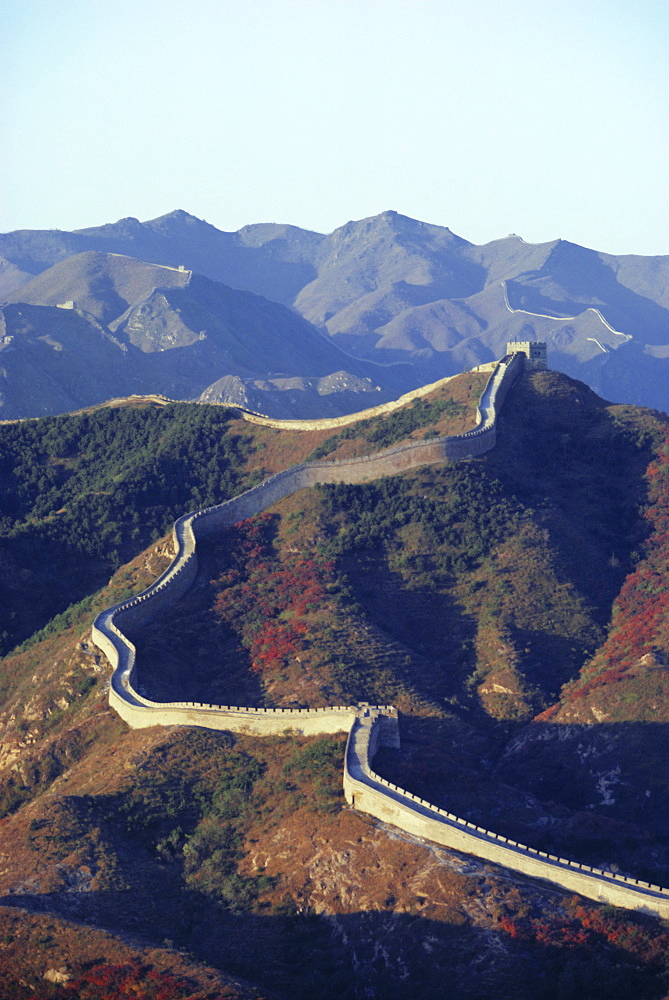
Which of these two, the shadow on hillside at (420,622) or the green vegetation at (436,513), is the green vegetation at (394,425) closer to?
the green vegetation at (436,513)

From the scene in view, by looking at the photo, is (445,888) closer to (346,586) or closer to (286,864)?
(286,864)

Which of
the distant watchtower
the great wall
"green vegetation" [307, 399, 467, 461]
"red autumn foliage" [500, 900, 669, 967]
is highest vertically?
the distant watchtower

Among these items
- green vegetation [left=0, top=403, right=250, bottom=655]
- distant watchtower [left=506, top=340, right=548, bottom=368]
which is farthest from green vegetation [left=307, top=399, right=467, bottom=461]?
distant watchtower [left=506, top=340, right=548, bottom=368]

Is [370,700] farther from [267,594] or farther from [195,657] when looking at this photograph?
[267,594]

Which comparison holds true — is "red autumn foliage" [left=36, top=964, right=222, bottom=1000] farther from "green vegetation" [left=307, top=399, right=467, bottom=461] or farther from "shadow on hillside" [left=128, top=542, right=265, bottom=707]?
"green vegetation" [left=307, top=399, right=467, bottom=461]

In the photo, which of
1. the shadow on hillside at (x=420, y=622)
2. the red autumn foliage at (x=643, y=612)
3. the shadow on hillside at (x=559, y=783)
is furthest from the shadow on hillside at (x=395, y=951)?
the red autumn foliage at (x=643, y=612)
